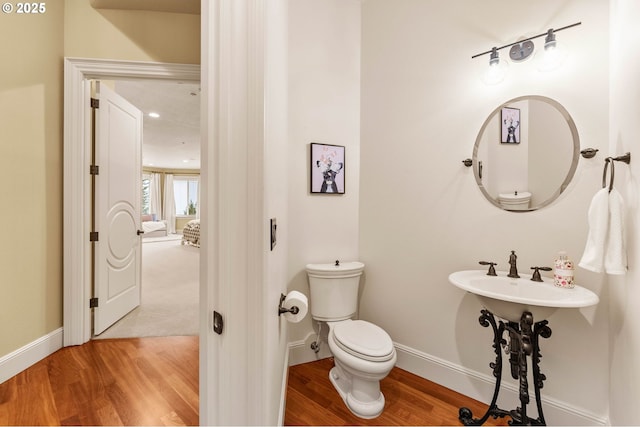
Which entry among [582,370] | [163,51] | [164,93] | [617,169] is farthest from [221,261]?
[164,93]

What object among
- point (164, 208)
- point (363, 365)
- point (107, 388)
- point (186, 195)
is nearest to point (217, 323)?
point (363, 365)

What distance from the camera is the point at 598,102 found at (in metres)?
1.41

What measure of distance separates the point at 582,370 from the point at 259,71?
2102 mm

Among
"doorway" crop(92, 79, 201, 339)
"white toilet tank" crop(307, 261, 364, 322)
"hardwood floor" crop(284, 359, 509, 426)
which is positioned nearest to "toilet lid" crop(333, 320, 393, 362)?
"white toilet tank" crop(307, 261, 364, 322)

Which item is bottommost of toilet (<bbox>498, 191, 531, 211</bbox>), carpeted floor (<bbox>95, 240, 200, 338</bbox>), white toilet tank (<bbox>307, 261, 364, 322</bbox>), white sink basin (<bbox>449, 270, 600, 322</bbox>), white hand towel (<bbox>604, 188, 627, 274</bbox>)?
carpeted floor (<bbox>95, 240, 200, 338</bbox>)

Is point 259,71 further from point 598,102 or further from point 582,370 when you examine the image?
point 582,370

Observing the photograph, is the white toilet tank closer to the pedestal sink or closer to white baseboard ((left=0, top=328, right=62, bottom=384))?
the pedestal sink

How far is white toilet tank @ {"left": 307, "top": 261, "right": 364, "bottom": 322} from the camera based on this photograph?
2037 mm

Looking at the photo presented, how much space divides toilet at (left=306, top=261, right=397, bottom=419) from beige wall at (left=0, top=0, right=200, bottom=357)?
201 cm

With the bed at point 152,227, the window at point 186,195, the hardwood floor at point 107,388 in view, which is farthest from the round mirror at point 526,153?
the window at point 186,195

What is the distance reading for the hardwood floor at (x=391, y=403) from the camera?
1549 mm

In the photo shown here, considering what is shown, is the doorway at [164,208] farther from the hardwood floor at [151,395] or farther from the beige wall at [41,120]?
the hardwood floor at [151,395]

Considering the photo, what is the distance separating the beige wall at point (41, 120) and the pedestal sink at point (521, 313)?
2722 millimetres

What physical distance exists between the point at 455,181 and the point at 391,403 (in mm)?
1493
